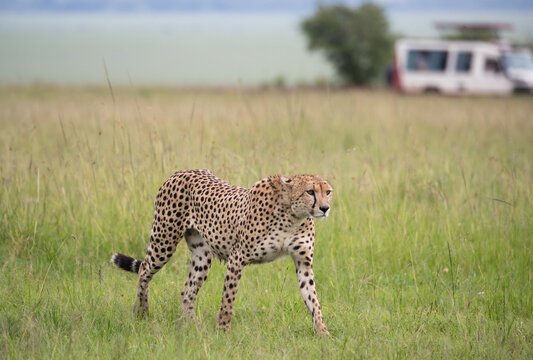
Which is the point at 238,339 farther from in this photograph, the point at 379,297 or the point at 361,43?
the point at 361,43

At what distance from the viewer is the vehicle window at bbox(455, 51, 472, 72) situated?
24.0 meters

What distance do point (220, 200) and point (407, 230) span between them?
2099 mm

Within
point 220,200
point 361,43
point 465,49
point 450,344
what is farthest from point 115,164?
point 361,43

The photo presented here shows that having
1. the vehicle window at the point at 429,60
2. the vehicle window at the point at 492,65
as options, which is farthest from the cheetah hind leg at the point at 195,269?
the vehicle window at the point at 429,60

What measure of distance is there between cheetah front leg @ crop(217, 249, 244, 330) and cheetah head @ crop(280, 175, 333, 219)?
1.59 feet

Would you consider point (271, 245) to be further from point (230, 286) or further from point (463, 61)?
point (463, 61)

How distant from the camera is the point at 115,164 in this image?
650 cm

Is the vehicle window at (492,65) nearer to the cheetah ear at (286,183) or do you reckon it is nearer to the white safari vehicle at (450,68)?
the white safari vehicle at (450,68)

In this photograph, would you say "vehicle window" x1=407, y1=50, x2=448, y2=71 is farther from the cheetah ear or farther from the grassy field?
the cheetah ear

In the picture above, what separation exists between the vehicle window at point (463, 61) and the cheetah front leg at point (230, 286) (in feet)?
71.0

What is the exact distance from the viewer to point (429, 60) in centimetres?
2481

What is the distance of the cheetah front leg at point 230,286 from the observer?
4133 mm

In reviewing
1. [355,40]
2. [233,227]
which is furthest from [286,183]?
[355,40]

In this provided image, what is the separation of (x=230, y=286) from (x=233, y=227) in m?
0.37
